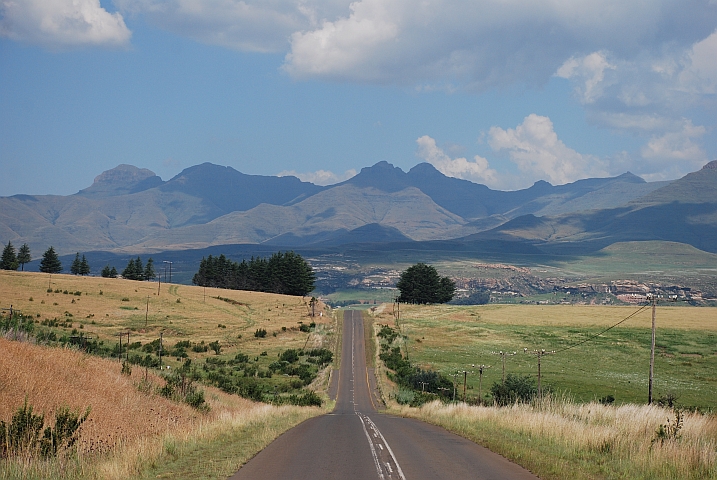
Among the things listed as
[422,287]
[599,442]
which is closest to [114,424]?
[599,442]

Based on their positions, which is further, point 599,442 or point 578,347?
point 578,347

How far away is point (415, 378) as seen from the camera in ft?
235

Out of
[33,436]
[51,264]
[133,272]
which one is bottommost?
[33,436]

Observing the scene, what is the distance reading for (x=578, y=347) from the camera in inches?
3600

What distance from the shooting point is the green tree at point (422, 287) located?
517 feet

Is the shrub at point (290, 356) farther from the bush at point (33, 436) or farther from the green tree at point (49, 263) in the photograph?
the green tree at point (49, 263)

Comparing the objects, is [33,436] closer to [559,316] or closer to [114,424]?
[114,424]

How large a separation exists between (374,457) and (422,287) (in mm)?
142504

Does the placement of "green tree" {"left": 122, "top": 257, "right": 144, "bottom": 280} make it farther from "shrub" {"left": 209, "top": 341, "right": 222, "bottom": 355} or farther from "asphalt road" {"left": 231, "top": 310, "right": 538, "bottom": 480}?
"asphalt road" {"left": 231, "top": 310, "right": 538, "bottom": 480}

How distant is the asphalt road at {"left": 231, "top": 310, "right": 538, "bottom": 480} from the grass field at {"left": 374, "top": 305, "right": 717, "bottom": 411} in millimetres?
33771

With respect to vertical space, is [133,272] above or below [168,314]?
above

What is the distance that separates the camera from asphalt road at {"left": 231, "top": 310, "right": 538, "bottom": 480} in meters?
13.7

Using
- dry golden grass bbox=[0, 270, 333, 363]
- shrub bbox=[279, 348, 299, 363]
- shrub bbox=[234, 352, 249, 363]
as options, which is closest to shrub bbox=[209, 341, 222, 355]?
dry golden grass bbox=[0, 270, 333, 363]

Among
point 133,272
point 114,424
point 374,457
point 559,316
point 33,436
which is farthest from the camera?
point 133,272
